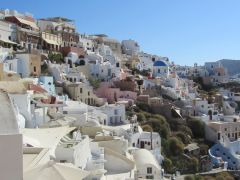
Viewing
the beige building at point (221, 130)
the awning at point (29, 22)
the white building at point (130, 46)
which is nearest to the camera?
the beige building at point (221, 130)

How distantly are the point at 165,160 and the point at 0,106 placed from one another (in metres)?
20.3

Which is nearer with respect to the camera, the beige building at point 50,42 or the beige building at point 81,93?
the beige building at point 81,93

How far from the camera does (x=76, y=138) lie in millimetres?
17203

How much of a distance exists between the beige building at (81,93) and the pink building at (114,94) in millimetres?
2195

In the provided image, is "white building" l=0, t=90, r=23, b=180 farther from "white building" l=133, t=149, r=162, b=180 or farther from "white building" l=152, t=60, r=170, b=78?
"white building" l=152, t=60, r=170, b=78

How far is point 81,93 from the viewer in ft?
102

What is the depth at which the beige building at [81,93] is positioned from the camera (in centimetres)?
3081

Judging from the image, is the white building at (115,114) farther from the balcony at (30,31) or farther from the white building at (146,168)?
the balcony at (30,31)

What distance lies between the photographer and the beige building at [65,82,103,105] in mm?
30812

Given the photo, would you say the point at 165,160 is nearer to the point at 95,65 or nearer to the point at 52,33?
the point at 95,65

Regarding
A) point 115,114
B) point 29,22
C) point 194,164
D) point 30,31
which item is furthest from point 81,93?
point 29,22

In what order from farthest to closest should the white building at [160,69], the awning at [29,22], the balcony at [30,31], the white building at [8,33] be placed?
the white building at [160,69] < the awning at [29,22] < the balcony at [30,31] < the white building at [8,33]

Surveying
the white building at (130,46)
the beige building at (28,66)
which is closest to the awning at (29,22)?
the beige building at (28,66)

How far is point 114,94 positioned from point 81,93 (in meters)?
3.98
